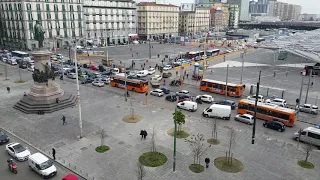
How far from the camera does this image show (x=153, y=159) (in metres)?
27.2

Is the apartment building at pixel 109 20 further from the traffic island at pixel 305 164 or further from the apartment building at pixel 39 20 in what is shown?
the traffic island at pixel 305 164

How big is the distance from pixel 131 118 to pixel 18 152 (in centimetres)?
1585

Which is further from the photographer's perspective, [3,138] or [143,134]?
[143,134]

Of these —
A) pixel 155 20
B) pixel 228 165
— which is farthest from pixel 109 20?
pixel 228 165

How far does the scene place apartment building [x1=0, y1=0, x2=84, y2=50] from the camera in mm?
101625

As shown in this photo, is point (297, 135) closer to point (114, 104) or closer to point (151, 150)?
point (151, 150)

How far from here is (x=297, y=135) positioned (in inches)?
1286

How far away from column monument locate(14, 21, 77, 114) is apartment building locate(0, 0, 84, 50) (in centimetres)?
5696

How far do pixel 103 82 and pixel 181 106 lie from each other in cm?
2401

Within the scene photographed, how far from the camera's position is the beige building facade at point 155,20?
155m

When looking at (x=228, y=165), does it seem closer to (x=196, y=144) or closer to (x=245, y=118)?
(x=196, y=144)

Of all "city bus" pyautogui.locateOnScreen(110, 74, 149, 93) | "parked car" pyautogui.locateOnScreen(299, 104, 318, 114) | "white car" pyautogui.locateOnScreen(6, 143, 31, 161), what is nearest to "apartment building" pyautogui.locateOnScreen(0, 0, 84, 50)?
"city bus" pyautogui.locateOnScreen(110, 74, 149, 93)

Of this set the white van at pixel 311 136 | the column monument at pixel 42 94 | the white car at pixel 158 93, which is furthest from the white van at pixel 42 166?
the white car at pixel 158 93

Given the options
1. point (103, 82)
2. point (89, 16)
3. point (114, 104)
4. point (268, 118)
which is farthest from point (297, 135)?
point (89, 16)
